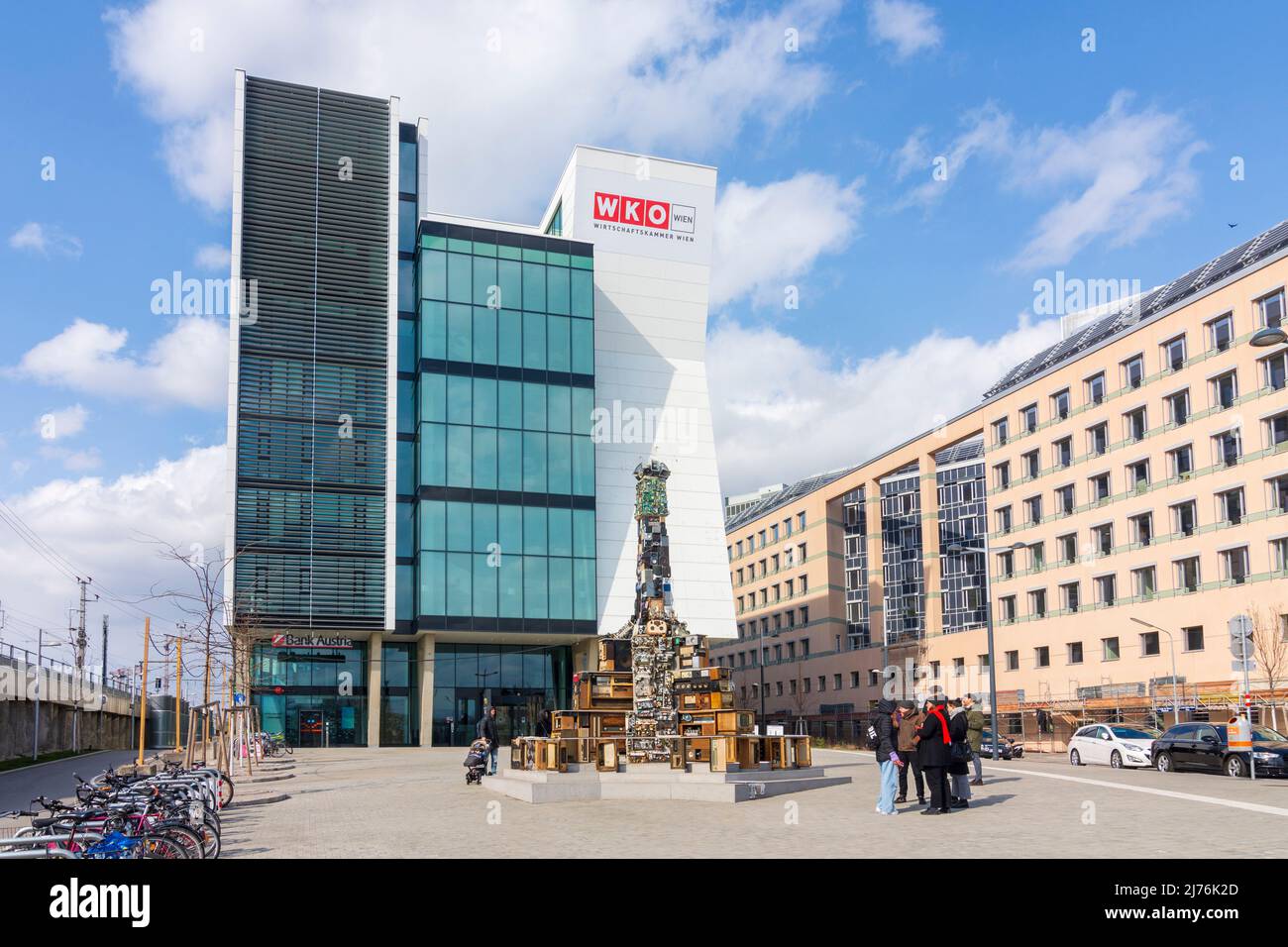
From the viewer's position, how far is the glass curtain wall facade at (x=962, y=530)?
268ft

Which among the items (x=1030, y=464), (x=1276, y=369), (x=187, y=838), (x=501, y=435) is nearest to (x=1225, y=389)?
(x=1276, y=369)

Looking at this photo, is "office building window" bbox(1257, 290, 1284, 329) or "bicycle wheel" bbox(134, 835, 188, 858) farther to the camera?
"office building window" bbox(1257, 290, 1284, 329)

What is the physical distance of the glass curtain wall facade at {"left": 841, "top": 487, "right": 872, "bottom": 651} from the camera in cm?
8650

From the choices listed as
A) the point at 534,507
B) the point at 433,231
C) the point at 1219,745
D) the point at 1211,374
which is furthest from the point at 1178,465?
the point at 433,231

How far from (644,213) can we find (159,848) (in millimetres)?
57297

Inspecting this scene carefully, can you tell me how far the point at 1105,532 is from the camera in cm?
5778

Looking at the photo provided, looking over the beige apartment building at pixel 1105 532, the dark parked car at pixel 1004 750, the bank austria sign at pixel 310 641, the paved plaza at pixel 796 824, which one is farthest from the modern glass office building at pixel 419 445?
the paved plaza at pixel 796 824

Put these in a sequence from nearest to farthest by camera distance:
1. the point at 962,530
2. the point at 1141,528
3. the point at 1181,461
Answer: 1. the point at 1181,461
2. the point at 1141,528
3. the point at 962,530

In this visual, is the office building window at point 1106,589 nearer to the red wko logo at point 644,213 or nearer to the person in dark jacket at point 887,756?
the red wko logo at point 644,213

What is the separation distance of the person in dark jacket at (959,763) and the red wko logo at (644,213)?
48.8 m

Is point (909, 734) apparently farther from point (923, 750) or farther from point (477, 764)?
point (477, 764)
